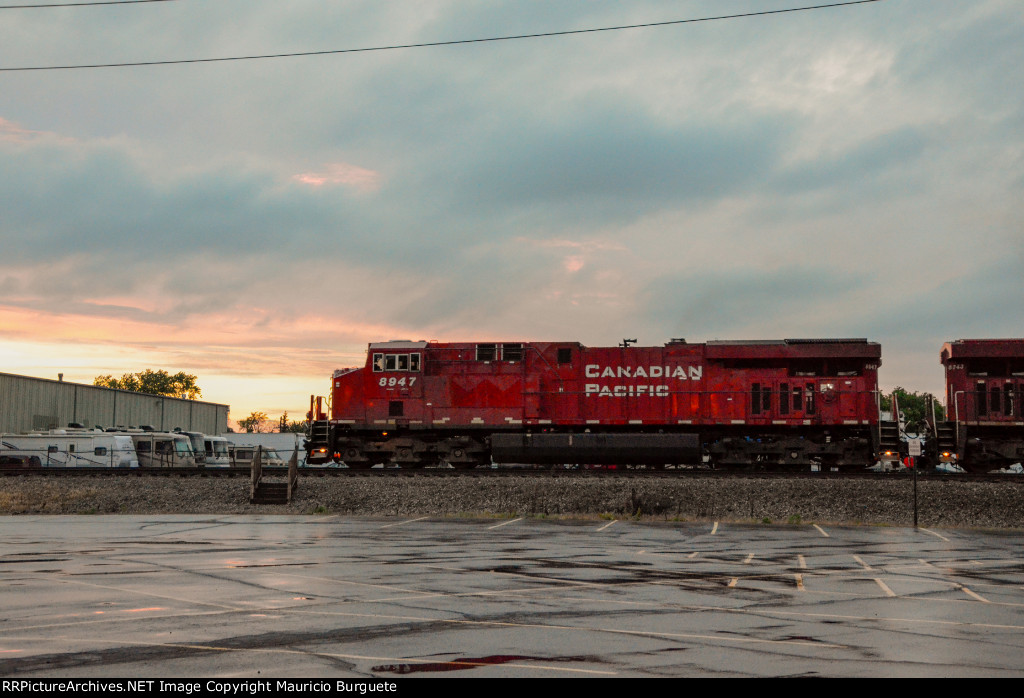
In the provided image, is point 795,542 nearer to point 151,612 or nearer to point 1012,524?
point 1012,524

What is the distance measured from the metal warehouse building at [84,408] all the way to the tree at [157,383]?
236 ft

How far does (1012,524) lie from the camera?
83.5 feet

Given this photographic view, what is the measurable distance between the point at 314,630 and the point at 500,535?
40.0 ft

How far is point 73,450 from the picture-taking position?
45.2 m

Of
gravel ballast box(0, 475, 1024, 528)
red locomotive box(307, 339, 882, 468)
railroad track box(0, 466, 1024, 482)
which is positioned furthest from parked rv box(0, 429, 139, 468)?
red locomotive box(307, 339, 882, 468)

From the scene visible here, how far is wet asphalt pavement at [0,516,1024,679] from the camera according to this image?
8180mm

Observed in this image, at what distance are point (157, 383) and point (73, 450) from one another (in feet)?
430

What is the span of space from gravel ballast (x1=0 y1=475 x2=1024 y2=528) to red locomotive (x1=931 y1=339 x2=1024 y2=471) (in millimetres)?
3828

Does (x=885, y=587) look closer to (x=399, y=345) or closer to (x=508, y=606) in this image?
(x=508, y=606)

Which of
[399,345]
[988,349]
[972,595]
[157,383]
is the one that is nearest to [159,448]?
[399,345]

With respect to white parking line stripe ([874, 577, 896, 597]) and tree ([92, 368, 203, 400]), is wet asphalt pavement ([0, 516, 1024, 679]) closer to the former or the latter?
white parking line stripe ([874, 577, 896, 597])

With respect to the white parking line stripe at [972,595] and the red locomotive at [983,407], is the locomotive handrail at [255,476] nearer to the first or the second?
the white parking line stripe at [972,595]

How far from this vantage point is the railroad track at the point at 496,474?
29.2 metres

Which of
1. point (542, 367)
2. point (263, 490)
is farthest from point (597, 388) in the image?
point (263, 490)
